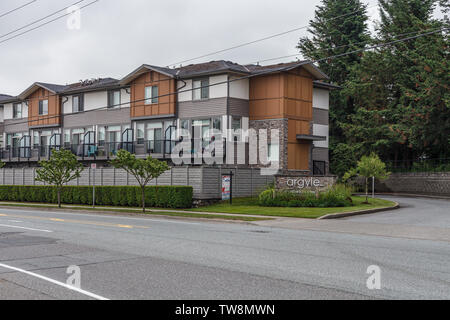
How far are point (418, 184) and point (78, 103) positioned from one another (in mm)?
29217

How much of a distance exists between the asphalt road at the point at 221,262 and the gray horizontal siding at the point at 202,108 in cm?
1853

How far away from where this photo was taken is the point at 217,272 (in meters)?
9.43

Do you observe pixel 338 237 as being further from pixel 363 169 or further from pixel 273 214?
pixel 363 169

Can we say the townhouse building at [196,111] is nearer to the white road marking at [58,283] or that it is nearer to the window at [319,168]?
the window at [319,168]

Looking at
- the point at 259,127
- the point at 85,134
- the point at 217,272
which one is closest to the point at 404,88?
the point at 259,127

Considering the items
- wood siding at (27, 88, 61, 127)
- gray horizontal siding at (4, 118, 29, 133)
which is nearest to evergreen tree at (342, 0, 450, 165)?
wood siding at (27, 88, 61, 127)

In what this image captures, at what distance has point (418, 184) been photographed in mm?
42969

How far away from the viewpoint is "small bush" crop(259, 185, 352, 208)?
27.3 meters

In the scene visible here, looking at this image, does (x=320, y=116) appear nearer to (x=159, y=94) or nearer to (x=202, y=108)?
(x=202, y=108)

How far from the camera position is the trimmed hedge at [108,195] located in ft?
96.7

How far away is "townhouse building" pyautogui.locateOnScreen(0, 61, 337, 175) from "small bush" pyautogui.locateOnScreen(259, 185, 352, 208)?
7.05 meters

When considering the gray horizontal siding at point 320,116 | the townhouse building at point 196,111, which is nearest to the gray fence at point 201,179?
the townhouse building at point 196,111

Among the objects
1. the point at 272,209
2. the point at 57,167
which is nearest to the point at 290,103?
the point at 272,209

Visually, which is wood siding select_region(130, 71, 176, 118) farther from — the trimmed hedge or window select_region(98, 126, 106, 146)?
the trimmed hedge
